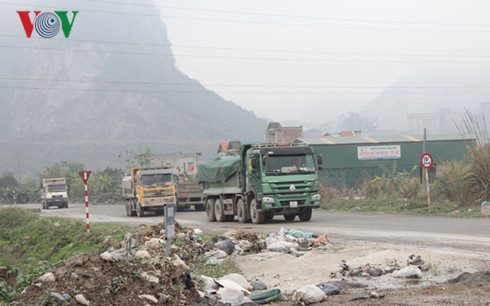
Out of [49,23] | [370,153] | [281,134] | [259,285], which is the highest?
[49,23]

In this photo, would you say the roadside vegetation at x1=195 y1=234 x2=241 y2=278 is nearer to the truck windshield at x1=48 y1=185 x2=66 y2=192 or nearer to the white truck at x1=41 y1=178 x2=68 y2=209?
the white truck at x1=41 y1=178 x2=68 y2=209

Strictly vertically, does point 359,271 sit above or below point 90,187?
below

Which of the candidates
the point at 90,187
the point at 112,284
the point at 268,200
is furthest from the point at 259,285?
the point at 90,187

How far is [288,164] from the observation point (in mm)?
24750

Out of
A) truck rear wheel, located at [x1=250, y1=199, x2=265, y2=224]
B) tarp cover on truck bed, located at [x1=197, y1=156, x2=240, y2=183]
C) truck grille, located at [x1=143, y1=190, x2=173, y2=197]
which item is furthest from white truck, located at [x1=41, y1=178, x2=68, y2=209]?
truck rear wheel, located at [x1=250, y1=199, x2=265, y2=224]

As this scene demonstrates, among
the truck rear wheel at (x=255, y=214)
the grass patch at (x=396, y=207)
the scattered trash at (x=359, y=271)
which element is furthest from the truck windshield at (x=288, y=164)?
the scattered trash at (x=359, y=271)

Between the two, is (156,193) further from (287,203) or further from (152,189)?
(287,203)

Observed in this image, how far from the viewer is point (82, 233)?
25016 mm

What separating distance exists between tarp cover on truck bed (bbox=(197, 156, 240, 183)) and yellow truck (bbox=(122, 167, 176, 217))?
680 centimetres

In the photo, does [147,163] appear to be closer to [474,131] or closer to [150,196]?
[150,196]

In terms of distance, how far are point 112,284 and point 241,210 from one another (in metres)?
18.3

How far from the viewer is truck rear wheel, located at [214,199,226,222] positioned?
28172mm

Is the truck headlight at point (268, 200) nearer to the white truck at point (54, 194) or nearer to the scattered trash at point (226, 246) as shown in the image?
the scattered trash at point (226, 246)

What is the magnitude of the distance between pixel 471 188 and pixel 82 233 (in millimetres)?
15302
